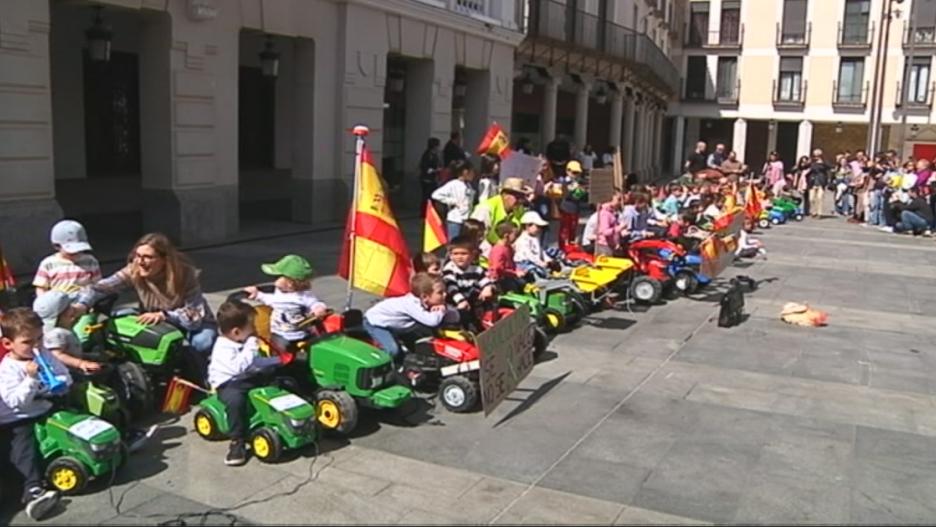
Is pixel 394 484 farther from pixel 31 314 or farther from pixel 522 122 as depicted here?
pixel 522 122

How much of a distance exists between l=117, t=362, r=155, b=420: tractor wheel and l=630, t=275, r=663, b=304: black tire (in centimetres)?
628

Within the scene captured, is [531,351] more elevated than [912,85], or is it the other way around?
[912,85]

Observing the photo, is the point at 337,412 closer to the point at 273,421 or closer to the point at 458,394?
the point at 273,421

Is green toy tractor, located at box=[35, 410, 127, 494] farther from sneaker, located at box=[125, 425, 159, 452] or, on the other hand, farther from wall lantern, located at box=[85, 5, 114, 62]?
wall lantern, located at box=[85, 5, 114, 62]

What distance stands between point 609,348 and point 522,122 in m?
20.3

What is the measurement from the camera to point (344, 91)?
1588 cm

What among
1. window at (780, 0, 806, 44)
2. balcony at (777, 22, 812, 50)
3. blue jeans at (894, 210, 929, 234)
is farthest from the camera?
window at (780, 0, 806, 44)

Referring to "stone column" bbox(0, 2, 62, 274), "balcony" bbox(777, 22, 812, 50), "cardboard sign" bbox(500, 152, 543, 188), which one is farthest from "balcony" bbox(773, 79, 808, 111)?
"stone column" bbox(0, 2, 62, 274)

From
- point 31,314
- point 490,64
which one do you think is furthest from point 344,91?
point 31,314

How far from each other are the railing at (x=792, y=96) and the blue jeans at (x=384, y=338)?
1864 inches

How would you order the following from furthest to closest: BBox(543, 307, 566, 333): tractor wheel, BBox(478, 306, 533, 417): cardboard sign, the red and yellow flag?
BBox(543, 307, 566, 333): tractor wheel < the red and yellow flag < BBox(478, 306, 533, 417): cardboard sign

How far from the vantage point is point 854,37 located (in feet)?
157

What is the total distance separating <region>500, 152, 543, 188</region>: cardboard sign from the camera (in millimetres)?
12133

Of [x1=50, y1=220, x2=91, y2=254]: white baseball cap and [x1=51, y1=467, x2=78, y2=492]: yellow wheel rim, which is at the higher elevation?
[x1=50, y1=220, x2=91, y2=254]: white baseball cap
